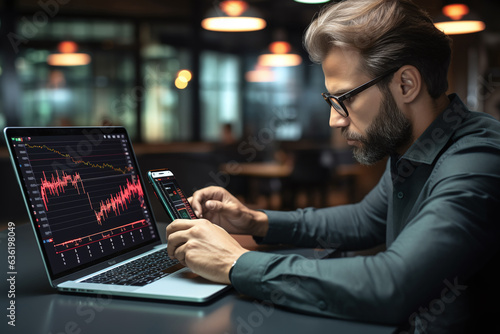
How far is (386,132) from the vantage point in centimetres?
115

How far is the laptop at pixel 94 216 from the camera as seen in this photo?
92 cm

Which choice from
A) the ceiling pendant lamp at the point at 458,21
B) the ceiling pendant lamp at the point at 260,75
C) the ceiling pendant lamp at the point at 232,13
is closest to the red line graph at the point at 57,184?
the ceiling pendant lamp at the point at 232,13

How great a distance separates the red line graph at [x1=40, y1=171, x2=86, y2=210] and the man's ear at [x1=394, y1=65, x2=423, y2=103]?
2.49 feet

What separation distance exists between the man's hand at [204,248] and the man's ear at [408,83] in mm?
541

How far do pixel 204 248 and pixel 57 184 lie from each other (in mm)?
340

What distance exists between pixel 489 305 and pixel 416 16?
2.22 ft

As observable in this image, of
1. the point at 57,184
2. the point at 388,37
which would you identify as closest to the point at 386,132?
the point at 388,37

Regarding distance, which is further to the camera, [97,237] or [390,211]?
[390,211]

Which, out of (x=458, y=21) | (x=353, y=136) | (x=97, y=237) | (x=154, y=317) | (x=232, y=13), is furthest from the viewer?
(x=458, y=21)

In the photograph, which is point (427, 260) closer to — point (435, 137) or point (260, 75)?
point (435, 137)

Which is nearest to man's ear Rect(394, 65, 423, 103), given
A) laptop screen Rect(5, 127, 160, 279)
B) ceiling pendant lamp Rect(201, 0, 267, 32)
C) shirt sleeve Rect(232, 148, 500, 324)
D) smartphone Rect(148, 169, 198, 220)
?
shirt sleeve Rect(232, 148, 500, 324)

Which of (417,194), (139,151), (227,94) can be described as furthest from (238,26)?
(227,94)

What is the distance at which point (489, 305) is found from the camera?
1.04 m

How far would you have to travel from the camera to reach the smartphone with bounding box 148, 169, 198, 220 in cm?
109
